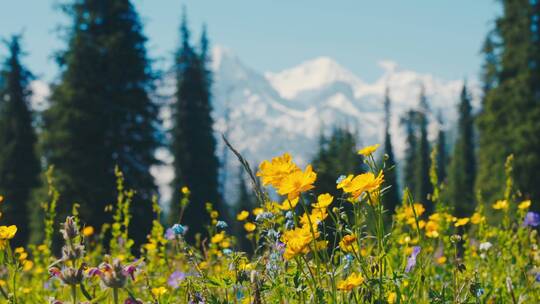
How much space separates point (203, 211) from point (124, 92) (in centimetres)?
930

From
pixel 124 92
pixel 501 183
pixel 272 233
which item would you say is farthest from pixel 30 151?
pixel 272 233

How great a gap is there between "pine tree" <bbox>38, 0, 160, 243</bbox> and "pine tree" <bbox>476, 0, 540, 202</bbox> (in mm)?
11958

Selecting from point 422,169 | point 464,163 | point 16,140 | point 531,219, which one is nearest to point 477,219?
point 531,219

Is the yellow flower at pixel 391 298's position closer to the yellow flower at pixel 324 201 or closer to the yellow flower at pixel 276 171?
Answer: the yellow flower at pixel 324 201

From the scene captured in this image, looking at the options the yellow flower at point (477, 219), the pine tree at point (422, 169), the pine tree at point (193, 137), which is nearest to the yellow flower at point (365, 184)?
the yellow flower at point (477, 219)

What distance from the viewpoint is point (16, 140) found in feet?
83.9

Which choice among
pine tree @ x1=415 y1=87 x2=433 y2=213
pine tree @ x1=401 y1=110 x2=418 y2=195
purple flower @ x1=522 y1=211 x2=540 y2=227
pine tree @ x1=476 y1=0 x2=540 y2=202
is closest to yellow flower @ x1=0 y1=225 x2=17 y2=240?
purple flower @ x1=522 y1=211 x2=540 y2=227

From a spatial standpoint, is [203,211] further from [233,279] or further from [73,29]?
[233,279]

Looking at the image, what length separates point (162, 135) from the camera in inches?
772

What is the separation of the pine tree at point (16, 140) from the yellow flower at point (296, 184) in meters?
24.6

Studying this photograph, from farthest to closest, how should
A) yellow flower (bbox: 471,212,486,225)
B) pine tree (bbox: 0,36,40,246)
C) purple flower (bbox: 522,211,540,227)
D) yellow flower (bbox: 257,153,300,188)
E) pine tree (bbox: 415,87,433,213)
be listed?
1. pine tree (bbox: 415,87,433,213)
2. pine tree (bbox: 0,36,40,246)
3. purple flower (bbox: 522,211,540,227)
4. yellow flower (bbox: 471,212,486,225)
5. yellow flower (bbox: 257,153,300,188)

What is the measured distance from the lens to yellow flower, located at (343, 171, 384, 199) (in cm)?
163

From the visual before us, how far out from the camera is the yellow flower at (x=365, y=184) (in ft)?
5.34

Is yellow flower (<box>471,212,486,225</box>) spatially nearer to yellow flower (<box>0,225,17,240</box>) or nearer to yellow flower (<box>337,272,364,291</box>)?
yellow flower (<box>337,272,364,291</box>)
